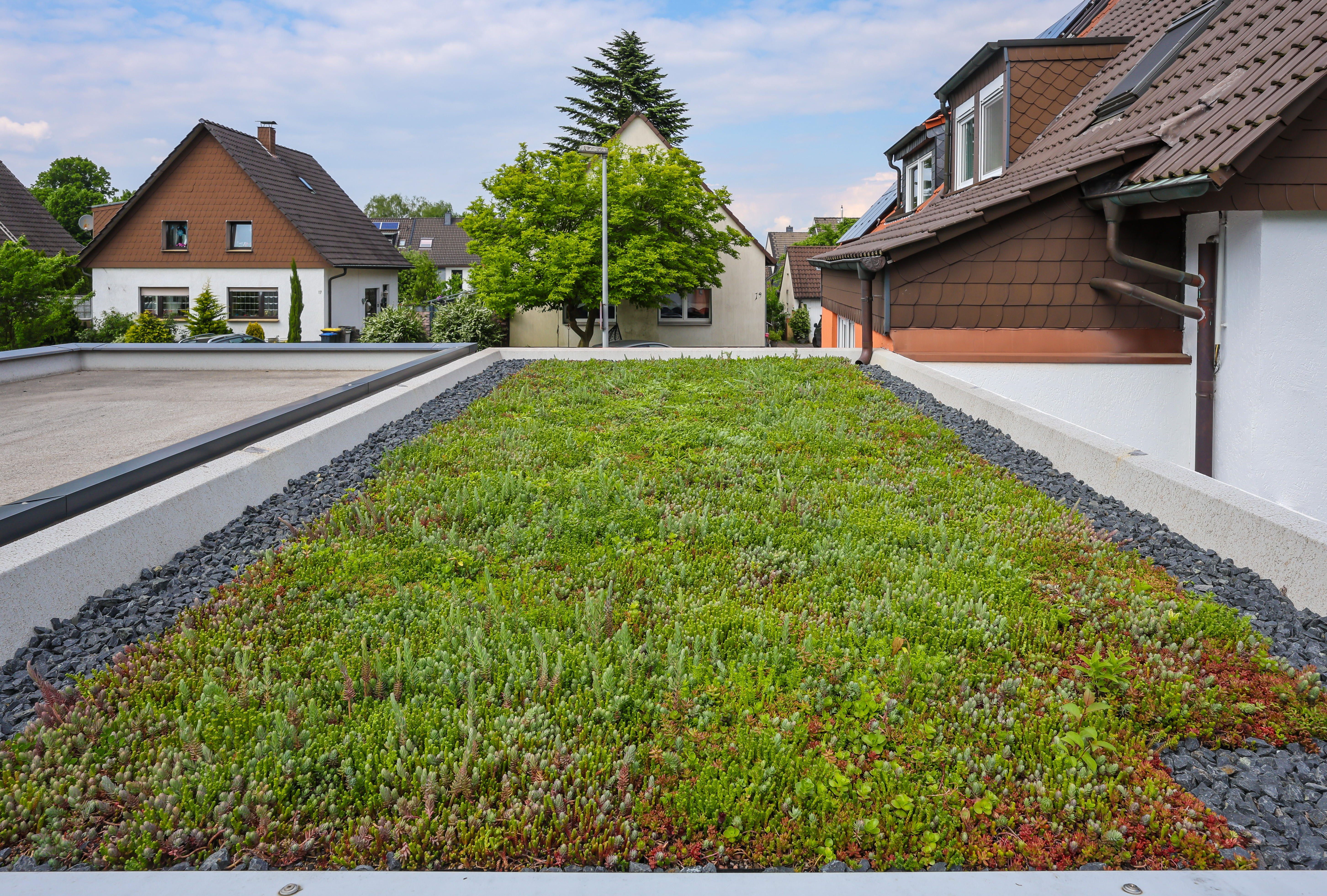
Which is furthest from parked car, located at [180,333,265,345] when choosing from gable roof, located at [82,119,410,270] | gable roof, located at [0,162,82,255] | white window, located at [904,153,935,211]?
white window, located at [904,153,935,211]

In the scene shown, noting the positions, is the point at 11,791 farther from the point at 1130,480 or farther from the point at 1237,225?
the point at 1237,225

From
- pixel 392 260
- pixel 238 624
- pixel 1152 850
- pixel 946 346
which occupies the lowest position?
pixel 1152 850

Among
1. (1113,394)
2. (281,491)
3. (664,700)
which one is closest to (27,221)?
(281,491)

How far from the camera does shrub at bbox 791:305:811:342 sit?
4803cm

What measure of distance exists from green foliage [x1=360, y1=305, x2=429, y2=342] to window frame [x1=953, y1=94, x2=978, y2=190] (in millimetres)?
16643

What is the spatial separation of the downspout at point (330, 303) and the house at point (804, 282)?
2486 centimetres

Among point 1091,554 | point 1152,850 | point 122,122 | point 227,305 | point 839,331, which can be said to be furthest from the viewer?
point 227,305

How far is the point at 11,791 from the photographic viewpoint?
2623 millimetres

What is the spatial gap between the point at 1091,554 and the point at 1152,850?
7.58 feet

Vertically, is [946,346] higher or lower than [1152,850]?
higher

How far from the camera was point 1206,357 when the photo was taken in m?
9.39

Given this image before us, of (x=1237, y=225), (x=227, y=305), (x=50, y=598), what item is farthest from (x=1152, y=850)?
(x=227, y=305)

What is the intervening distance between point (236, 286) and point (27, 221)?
9945mm

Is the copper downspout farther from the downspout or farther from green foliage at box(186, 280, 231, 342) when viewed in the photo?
the downspout
